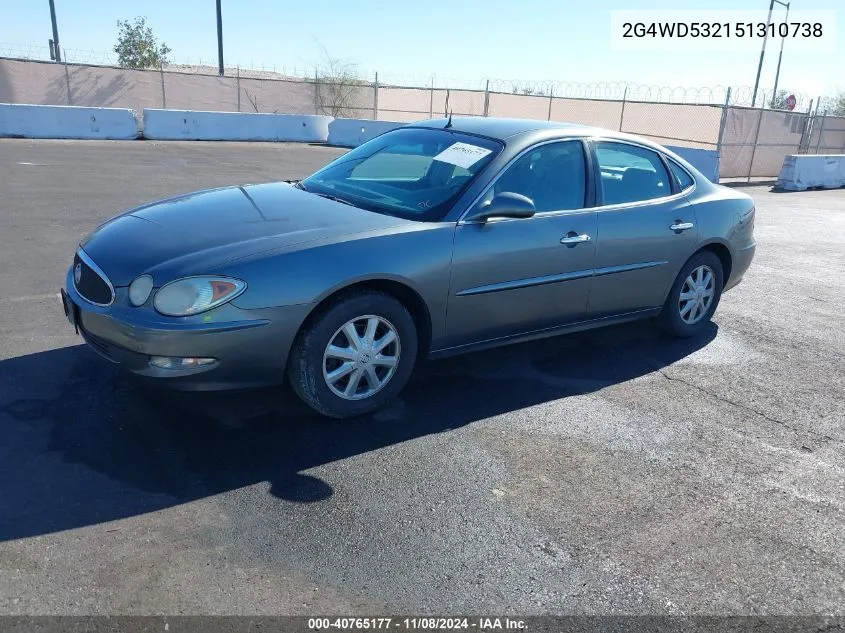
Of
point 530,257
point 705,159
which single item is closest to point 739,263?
point 530,257

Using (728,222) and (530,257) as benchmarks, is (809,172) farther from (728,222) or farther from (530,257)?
(530,257)

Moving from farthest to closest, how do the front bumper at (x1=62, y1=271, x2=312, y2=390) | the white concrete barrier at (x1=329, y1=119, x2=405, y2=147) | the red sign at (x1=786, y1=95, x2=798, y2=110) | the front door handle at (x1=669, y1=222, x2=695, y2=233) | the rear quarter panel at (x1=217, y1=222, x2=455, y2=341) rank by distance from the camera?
the red sign at (x1=786, y1=95, x2=798, y2=110), the white concrete barrier at (x1=329, y1=119, x2=405, y2=147), the front door handle at (x1=669, y1=222, x2=695, y2=233), the rear quarter panel at (x1=217, y1=222, x2=455, y2=341), the front bumper at (x1=62, y1=271, x2=312, y2=390)

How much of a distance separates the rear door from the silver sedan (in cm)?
1

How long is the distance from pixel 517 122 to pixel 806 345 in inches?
119

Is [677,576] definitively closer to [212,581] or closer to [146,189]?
[212,581]

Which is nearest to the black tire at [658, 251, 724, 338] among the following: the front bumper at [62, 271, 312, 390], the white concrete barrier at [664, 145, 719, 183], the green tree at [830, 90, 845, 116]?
the front bumper at [62, 271, 312, 390]

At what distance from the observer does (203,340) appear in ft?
11.4

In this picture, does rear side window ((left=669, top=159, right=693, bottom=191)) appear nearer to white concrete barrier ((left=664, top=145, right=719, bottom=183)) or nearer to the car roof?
the car roof

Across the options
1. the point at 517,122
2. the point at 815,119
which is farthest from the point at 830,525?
the point at 815,119

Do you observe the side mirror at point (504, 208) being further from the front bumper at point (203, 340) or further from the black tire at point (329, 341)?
the front bumper at point (203, 340)

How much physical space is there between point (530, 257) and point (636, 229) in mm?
1054

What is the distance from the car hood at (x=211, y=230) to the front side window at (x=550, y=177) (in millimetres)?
854

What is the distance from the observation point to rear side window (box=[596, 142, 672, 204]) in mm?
5070

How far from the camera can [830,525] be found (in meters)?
3.38
